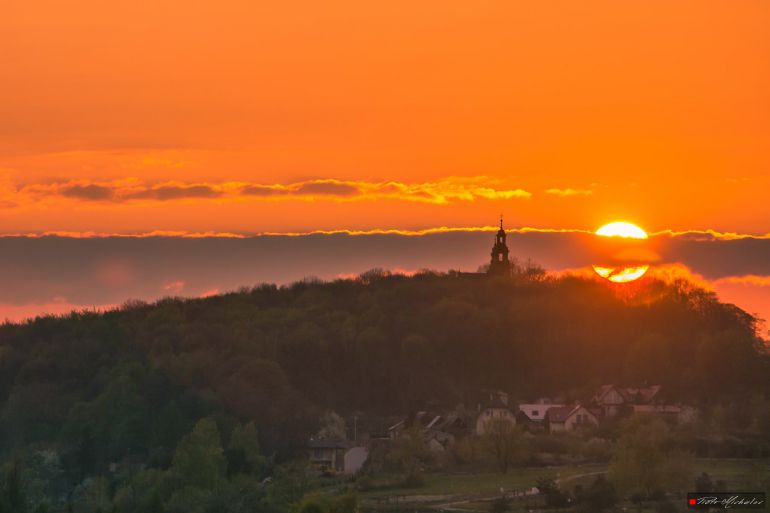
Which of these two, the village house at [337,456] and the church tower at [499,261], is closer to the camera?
the village house at [337,456]

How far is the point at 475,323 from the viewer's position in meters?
157

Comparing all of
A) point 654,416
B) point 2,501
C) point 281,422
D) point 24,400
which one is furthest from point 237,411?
point 2,501

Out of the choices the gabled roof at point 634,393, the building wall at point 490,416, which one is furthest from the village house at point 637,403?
the building wall at point 490,416

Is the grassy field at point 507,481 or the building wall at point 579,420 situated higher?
the building wall at point 579,420

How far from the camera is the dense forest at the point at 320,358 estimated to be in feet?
427

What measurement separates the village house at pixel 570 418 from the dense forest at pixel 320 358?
322 inches

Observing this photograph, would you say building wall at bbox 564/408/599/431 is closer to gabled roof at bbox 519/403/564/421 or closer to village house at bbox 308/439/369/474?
gabled roof at bbox 519/403/564/421

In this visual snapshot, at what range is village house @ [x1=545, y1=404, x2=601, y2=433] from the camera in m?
134

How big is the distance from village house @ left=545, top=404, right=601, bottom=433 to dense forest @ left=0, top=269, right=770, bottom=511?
817 centimetres

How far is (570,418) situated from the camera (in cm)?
13675

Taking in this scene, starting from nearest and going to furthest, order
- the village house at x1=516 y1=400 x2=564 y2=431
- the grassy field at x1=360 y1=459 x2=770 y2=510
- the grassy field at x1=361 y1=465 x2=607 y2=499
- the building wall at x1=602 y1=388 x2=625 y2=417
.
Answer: the grassy field at x1=360 y1=459 x2=770 y2=510
the grassy field at x1=361 y1=465 x2=607 y2=499
the village house at x1=516 y1=400 x2=564 y2=431
the building wall at x1=602 y1=388 x2=625 y2=417

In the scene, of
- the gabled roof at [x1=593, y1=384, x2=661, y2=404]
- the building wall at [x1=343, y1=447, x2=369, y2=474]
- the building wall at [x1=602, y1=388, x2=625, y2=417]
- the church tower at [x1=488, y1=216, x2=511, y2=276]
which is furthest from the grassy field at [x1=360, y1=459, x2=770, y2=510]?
the church tower at [x1=488, y1=216, x2=511, y2=276]

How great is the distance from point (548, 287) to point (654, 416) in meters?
36.4

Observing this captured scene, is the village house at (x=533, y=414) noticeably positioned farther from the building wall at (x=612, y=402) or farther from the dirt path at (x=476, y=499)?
the dirt path at (x=476, y=499)
